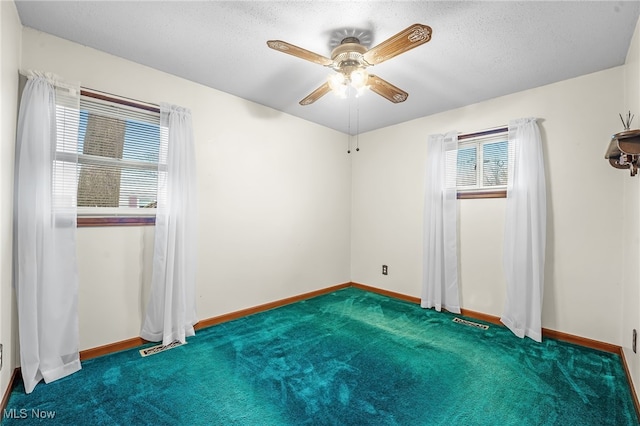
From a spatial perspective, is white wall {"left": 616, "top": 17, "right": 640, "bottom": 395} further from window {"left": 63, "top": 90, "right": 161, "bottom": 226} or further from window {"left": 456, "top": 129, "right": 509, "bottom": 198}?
window {"left": 63, "top": 90, "right": 161, "bottom": 226}

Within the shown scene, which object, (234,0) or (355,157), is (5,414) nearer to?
(234,0)

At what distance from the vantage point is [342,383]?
6.57ft

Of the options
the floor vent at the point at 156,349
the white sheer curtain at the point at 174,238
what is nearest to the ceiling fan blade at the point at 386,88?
the white sheer curtain at the point at 174,238

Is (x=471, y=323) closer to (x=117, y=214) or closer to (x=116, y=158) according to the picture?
(x=117, y=214)

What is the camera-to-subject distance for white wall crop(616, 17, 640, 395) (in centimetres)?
190

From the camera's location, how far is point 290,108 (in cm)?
353

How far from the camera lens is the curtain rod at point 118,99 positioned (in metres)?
2.27

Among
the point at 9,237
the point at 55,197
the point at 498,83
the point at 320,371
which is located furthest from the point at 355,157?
the point at 9,237

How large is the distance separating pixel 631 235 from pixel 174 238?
3.64 metres

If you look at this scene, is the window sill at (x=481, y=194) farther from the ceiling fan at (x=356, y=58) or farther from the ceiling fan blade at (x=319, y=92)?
the ceiling fan blade at (x=319, y=92)

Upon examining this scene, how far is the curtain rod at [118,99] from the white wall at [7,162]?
388mm

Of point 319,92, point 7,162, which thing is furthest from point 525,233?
point 7,162

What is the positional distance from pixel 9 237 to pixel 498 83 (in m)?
4.08

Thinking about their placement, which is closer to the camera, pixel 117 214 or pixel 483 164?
pixel 117 214
